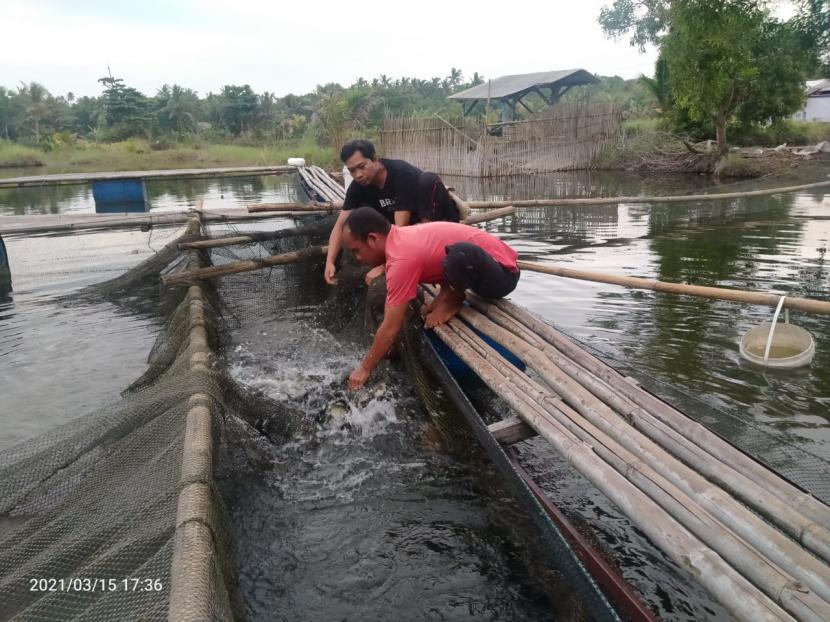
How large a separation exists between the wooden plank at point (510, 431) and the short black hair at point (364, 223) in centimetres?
123

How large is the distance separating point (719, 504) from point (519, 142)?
17068mm

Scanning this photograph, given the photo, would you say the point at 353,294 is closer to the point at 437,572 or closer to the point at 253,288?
the point at 253,288

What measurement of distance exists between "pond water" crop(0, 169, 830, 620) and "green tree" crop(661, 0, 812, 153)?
25.8 ft

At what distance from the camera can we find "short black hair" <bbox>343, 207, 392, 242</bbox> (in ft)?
10.1

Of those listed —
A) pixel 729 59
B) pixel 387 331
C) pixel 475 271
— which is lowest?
pixel 387 331

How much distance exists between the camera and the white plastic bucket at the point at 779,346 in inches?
158

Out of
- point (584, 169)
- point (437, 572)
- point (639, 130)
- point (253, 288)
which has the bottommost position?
point (437, 572)

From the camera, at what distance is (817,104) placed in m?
26.9

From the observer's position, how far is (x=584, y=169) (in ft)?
61.3

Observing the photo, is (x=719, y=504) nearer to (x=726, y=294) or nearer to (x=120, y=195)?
A: (x=726, y=294)

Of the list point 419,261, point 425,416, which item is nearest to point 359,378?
point 425,416

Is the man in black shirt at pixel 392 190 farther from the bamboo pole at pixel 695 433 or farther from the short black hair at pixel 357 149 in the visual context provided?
the bamboo pole at pixel 695 433

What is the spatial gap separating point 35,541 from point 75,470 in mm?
342

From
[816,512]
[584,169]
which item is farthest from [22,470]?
[584,169]
